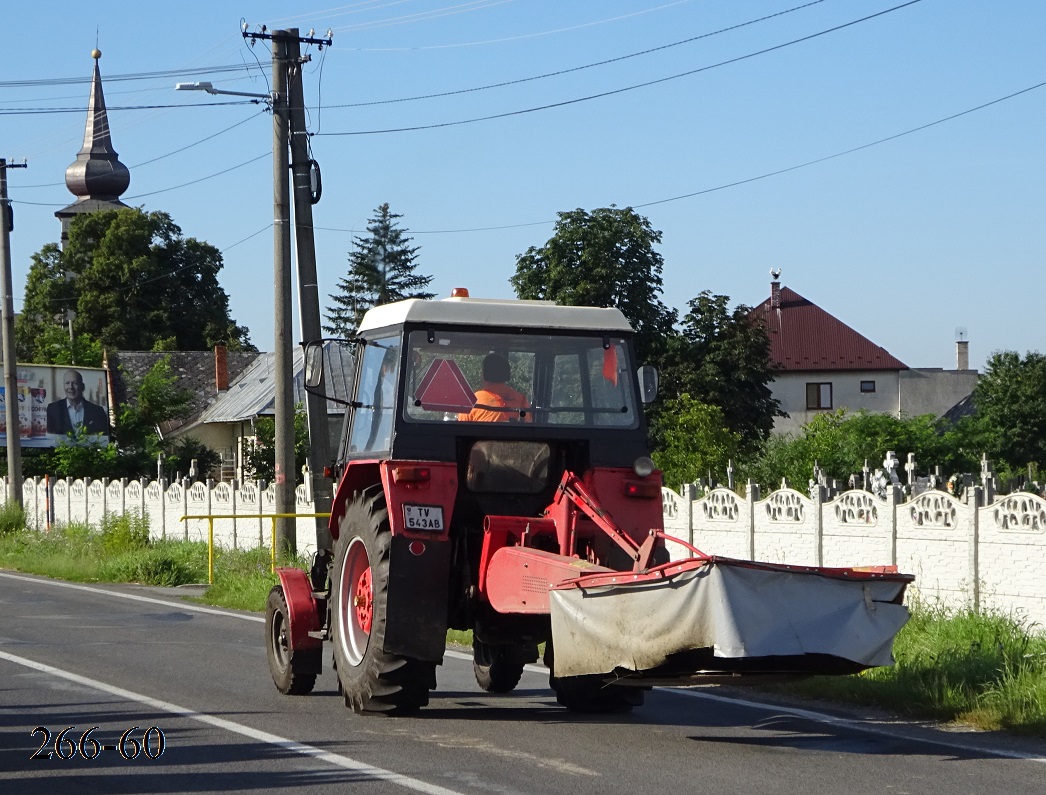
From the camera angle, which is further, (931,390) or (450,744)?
(931,390)

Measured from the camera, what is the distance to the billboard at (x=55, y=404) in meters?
50.4

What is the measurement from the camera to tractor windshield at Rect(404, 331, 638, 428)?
9.62 meters

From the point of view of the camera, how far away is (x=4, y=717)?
31.6 ft

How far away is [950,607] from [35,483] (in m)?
29.8

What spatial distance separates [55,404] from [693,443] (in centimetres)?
2214

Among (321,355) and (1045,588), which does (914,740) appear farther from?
(1045,588)

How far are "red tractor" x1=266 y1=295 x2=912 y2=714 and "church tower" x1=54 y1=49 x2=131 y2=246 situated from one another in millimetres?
87923

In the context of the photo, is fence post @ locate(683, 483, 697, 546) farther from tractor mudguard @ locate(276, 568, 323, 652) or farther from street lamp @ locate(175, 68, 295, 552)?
tractor mudguard @ locate(276, 568, 323, 652)

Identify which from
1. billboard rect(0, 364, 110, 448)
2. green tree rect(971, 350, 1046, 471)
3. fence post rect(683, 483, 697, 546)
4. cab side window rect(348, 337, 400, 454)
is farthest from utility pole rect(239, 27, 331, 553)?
green tree rect(971, 350, 1046, 471)

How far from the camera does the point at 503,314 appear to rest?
9734mm

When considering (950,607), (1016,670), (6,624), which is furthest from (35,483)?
(1016,670)

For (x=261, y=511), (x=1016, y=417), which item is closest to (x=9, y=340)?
(x=261, y=511)

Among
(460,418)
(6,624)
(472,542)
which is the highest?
(460,418)

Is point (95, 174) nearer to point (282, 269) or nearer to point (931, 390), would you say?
point (931, 390)
